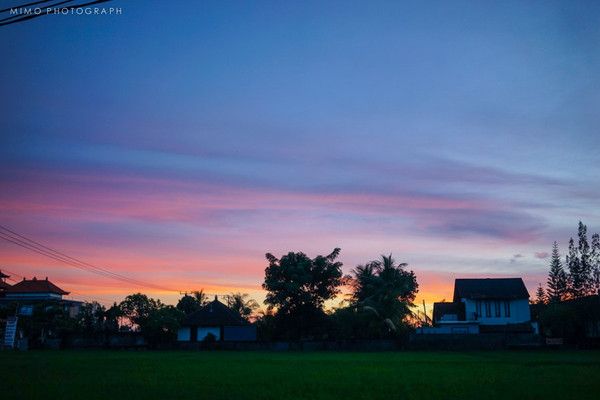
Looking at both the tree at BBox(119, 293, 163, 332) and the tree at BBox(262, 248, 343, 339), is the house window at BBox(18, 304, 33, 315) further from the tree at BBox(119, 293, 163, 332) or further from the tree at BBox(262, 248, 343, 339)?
the tree at BBox(262, 248, 343, 339)

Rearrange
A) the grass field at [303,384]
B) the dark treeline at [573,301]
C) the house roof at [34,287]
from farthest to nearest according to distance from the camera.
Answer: the house roof at [34,287] < the dark treeline at [573,301] < the grass field at [303,384]

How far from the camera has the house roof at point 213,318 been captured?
60125mm

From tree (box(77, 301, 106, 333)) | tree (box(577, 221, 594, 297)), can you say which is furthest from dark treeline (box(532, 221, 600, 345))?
tree (box(77, 301, 106, 333))

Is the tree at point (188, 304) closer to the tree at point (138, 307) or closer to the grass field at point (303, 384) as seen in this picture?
the tree at point (138, 307)

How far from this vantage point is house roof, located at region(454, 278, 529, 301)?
56875mm

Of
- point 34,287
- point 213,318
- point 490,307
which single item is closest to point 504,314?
point 490,307

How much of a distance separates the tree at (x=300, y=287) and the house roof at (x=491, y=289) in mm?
14018

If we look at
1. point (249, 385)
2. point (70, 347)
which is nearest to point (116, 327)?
point (70, 347)

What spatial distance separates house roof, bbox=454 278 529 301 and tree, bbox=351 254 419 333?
6.45 m

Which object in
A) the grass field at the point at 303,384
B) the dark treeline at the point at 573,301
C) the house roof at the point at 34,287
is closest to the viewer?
the grass field at the point at 303,384

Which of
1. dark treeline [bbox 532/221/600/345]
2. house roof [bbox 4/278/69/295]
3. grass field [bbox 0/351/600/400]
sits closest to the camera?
grass field [bbox 0/351/600/400]

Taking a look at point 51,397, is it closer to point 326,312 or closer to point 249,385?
point 249,385

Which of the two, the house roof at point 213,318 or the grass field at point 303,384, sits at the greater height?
the house roof at point 213,318

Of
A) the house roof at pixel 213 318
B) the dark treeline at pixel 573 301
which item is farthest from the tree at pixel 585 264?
the house roof at pixel 213 318
